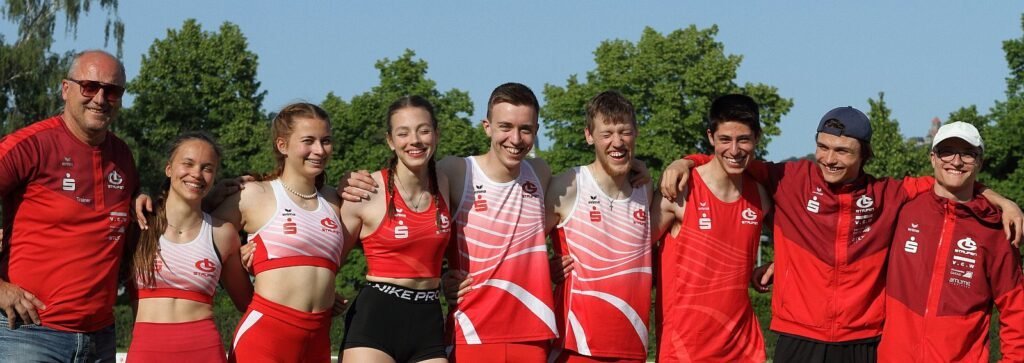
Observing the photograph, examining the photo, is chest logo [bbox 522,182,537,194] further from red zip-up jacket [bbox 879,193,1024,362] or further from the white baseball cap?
the white baseball cap

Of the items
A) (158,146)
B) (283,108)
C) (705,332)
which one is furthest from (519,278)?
(158,146)

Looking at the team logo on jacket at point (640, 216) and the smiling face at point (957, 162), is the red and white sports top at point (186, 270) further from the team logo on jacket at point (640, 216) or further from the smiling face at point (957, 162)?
the smiling face at point (957, 162)

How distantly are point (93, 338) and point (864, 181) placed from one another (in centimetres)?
555

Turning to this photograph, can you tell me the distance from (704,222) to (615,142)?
3.03 ft

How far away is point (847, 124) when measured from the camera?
8719mm

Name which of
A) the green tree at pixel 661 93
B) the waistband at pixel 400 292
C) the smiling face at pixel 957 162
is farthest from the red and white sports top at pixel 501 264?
the green tree at pixel 661 93

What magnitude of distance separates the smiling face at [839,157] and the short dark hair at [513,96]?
2.12 meters

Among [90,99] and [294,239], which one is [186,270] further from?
[90,99]

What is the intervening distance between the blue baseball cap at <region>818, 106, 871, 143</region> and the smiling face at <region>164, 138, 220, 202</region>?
439 centimetres

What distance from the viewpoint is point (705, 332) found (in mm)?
8898

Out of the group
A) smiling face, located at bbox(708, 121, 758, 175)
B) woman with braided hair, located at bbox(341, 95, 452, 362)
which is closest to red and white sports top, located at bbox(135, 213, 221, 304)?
woman with braided hair, located at bbox(341, 95, 452, 362)

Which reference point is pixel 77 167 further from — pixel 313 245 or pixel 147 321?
pixel 313 245

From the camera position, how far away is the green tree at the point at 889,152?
4134 cm

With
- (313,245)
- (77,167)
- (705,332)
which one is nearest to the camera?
(77,167)
